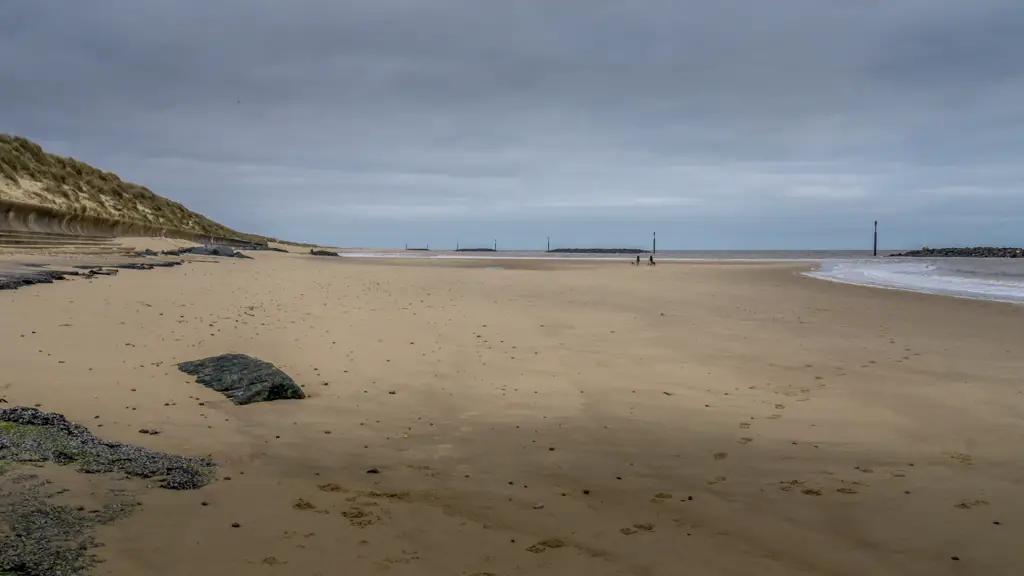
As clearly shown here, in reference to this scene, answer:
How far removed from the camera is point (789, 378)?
369 inches

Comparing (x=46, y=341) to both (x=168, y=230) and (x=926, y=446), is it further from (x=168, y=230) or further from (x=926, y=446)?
(x=168, y=230)

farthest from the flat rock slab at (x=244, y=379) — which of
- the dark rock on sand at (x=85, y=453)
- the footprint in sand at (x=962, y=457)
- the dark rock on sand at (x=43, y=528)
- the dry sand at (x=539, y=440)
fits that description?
the footprint in sand at (x=962, y=457)

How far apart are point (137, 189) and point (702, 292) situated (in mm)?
56211

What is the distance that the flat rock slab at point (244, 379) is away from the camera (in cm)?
726

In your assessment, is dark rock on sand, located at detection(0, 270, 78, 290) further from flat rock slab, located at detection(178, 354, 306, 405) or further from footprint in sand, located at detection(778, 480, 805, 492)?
footprint in sand, located at detection(778, 480, 805, 492)

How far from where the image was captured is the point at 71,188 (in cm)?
4397

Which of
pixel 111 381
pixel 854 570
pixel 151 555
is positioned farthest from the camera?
pixel 111 381

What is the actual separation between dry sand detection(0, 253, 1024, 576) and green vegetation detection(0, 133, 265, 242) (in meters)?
27.3

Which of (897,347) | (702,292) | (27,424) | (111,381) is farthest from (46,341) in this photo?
(702,292)

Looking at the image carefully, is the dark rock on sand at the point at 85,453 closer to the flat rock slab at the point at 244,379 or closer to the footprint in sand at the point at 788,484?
the flat rock slab at the point at 244,379

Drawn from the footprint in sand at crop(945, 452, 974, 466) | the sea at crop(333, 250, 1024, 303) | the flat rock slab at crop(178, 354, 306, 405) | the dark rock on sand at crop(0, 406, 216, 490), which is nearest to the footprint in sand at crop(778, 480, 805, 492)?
the footprint in sand at crop(945, 452, 974, 466)

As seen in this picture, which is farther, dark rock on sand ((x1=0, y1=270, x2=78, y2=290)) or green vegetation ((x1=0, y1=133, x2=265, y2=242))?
green vegetation ((x1=0, y1=133, x2=265, y2=242))

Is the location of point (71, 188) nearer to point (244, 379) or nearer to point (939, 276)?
point (244, 379)

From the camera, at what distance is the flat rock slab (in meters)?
7.26
